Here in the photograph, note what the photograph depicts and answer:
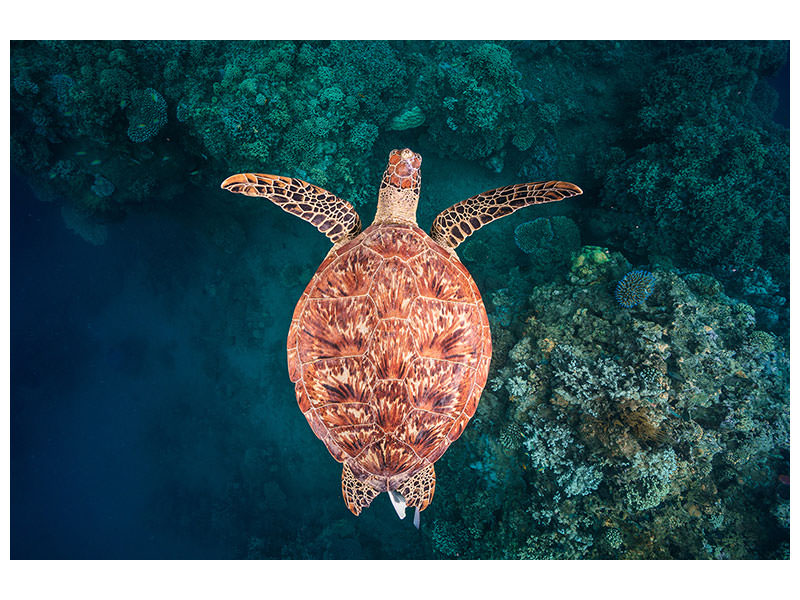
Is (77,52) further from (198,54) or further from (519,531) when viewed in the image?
(519,531)

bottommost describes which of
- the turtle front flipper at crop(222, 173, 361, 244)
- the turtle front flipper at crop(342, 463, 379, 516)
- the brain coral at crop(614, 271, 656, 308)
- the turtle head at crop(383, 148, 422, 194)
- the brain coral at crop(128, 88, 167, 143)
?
the turtle front flipper at crop(342, 463, 379, 516)

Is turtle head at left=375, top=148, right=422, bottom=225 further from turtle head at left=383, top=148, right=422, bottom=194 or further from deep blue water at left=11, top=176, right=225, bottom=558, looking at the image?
deep blue water at left=11, top=176, right=225, bottom=558

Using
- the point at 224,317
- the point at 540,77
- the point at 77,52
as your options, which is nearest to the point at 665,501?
the point at 540,77

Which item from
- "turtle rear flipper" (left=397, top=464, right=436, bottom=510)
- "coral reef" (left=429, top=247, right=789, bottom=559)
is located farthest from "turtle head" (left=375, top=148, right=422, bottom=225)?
"turtle rear flipper" (left=397, top=464, right=436, bottom=510)

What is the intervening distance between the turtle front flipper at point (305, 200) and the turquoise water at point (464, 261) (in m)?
0.31

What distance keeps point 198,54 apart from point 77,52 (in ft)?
1.85

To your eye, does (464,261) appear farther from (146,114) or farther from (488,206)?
(146,114)

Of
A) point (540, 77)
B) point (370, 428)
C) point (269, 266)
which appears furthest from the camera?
point (269, 266)

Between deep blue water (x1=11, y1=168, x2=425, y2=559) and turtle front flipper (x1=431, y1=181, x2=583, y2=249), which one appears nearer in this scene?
turtle front flipper (x1=431, y1=181, x2=583, y2=249)

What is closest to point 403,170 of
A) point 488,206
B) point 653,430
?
point 488,206

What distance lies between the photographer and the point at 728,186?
1809 mm

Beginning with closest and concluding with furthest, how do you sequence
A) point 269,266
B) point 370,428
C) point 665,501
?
point 370,428 < point 665,501 < point 269,266

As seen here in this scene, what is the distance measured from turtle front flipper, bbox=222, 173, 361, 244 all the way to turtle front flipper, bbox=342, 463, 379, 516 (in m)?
1.01

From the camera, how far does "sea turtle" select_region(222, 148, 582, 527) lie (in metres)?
1.33
